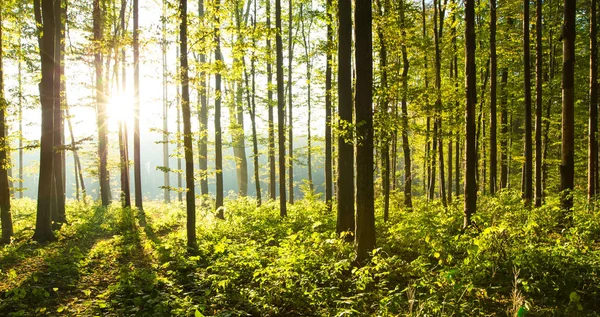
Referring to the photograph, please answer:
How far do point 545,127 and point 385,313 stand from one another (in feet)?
62.4

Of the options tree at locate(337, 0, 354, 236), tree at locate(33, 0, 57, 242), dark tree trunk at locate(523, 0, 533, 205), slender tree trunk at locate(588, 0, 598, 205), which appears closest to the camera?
tree at locate(337, 0, 354, 236)

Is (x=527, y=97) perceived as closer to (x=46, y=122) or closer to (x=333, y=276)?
(x=333, y=276)

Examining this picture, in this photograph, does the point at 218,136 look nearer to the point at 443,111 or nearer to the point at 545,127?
the point at 443,111

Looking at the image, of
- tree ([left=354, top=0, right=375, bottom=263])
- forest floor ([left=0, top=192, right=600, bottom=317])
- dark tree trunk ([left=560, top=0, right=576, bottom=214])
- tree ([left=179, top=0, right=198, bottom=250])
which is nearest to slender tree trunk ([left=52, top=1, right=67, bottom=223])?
forest floor ([left=0, top=192, right=600, bottom=317])

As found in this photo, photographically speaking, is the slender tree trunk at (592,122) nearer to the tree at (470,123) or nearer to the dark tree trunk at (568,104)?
the dark tree trunk at (568,104)

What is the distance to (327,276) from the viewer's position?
6195 millimetres

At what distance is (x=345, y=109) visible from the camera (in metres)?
9.05

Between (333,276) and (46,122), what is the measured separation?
33.4 feet

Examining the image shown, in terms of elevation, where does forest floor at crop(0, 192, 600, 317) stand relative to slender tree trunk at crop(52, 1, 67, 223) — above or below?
below

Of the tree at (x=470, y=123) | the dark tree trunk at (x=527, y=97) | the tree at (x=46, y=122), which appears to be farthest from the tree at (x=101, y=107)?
the dark tree trunk at (x=527, y=97)

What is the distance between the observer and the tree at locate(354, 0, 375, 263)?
6.54m

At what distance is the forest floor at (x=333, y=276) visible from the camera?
5188mm

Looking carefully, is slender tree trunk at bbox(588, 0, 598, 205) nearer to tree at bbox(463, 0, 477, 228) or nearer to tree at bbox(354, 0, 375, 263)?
tree at bbox(463, 0, 477, 228)

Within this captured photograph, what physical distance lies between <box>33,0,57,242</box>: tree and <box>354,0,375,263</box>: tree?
970cm
